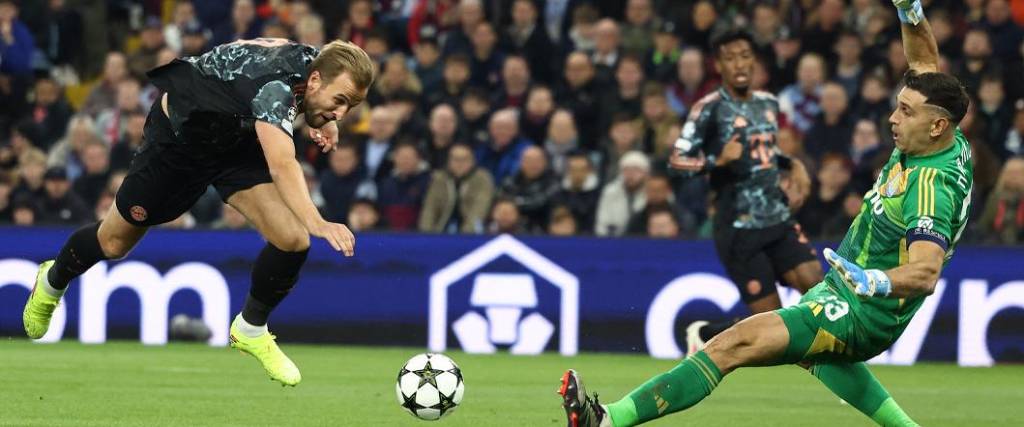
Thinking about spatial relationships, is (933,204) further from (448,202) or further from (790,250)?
(448,202)

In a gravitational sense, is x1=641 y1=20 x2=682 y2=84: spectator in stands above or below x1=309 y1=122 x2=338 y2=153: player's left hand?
above

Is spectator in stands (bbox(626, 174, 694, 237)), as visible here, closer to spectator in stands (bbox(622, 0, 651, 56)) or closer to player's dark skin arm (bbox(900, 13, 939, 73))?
spectator in stands (bbox(622, 0, 651, 56))

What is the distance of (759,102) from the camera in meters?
11.3

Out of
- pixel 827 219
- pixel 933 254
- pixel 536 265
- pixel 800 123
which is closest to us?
pixel 933 254

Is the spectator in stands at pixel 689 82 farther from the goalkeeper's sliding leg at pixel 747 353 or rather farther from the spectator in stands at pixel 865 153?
the goalkeeper's sliding leg at pixel 747 353

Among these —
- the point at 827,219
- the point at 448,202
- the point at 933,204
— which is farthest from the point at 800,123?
the point at 933,204

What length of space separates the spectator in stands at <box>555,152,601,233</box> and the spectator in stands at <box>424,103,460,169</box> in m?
1.41

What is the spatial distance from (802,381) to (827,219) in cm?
348

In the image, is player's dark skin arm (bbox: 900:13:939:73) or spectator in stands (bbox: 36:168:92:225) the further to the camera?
spectator in stands (bbox: 36:168:92:225)

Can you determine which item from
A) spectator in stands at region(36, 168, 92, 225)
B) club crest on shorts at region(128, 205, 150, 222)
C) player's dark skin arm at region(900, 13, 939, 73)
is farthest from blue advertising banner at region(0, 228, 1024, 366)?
player's dark skin arm at region(900, 13, 939, 73)

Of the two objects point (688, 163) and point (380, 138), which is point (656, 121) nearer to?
point (380, 138)

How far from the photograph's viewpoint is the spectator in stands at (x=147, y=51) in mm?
18703

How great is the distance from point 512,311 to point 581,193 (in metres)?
2.01

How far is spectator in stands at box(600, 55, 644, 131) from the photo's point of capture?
16703 mm
